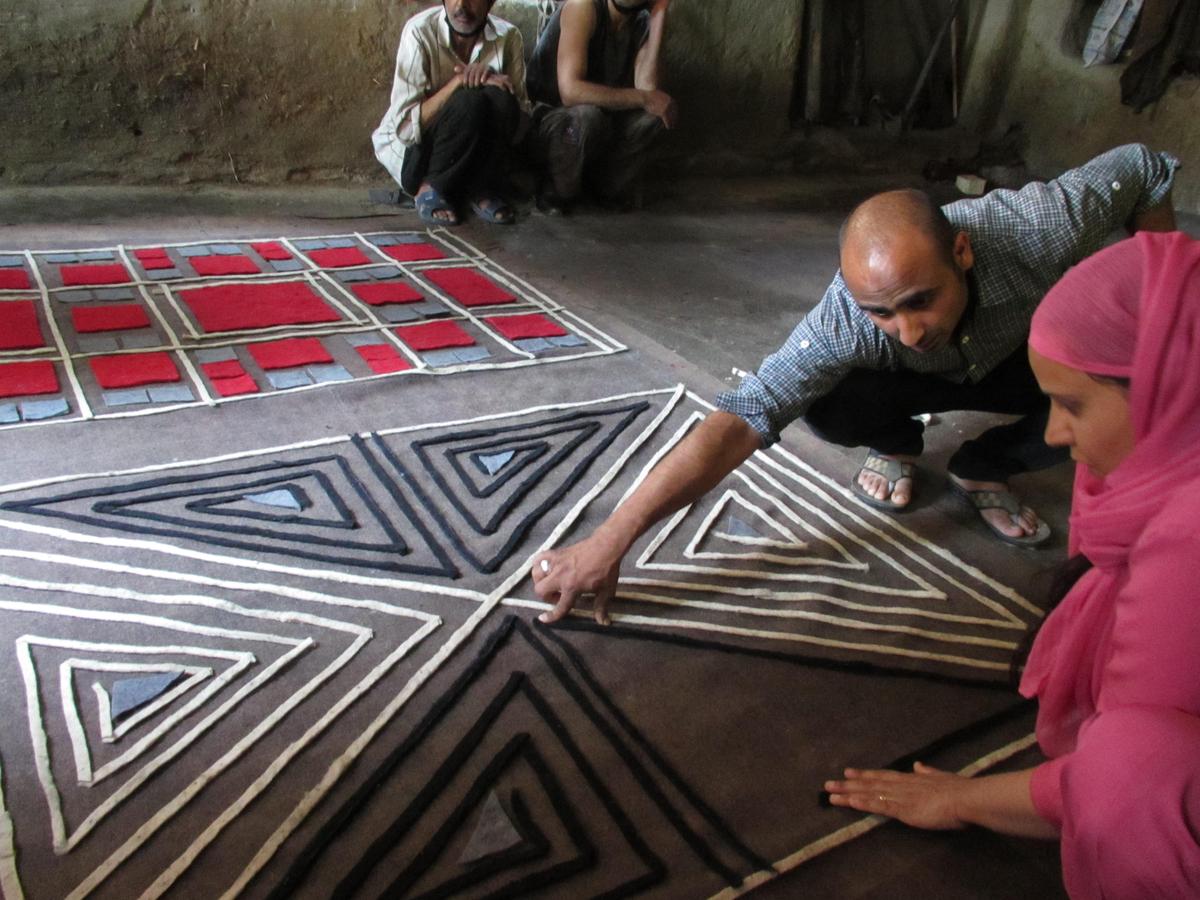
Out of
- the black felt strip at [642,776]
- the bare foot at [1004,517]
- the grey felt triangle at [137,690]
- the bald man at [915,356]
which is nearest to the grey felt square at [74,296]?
the grey felt triangle at [137,690]

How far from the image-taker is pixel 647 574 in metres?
1.78

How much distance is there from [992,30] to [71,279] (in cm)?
535

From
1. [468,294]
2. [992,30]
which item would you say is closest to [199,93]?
[468,294]

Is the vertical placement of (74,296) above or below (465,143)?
below

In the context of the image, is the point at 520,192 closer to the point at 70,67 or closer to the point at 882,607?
the point at 70,67

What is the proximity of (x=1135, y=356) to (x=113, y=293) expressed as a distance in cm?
278

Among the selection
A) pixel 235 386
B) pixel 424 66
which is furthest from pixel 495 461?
pixel 424 66

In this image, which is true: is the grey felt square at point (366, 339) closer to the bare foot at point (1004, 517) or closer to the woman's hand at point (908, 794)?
the bare foot at point (1004, 517)

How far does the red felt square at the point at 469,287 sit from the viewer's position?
303cm

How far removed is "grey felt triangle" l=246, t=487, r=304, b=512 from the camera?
6.12 ft

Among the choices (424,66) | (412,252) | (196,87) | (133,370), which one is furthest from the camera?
(196,87)

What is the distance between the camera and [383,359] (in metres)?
2.53

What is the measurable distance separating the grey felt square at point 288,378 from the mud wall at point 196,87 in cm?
201

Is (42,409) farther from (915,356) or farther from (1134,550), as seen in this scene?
(1134,550)
